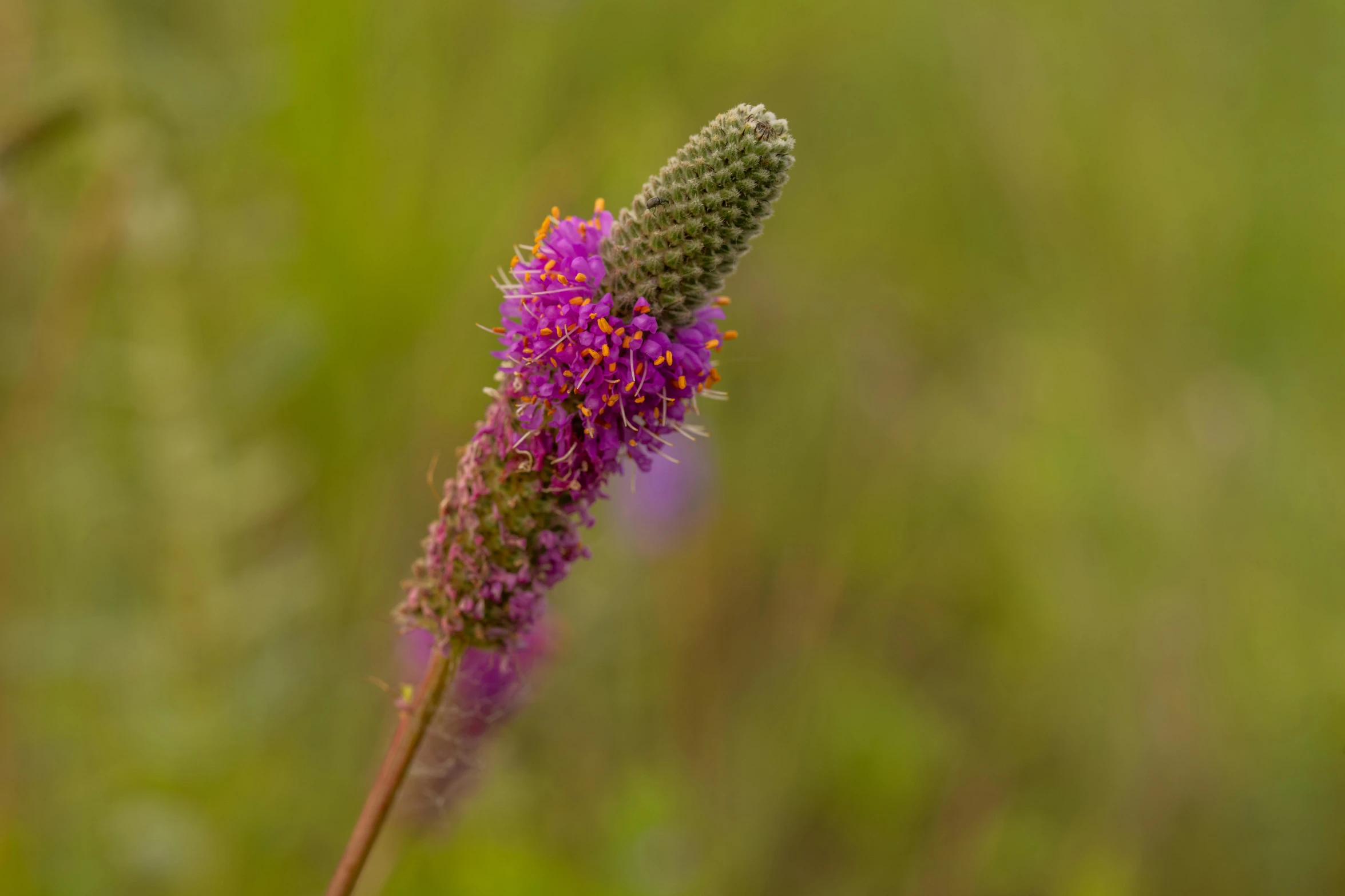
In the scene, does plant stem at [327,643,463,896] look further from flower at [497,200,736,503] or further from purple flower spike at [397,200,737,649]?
flower at [497,200,736,503]

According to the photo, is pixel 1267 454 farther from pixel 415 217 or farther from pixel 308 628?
pixel 308 628

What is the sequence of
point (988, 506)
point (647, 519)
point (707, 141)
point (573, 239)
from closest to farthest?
point (707, 141), point (573, 239), point (647, 519), point (988, 506)

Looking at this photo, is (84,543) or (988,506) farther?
(988,506)

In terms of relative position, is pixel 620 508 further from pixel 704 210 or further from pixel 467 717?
pixel 704 210

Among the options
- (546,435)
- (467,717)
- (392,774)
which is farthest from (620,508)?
(392,774)

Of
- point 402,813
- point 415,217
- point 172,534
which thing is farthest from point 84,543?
point 402,813

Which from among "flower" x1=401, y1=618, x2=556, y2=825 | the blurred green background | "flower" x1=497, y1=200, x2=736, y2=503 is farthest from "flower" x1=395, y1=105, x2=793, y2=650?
the blurred green background

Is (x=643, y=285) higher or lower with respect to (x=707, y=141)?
lower
